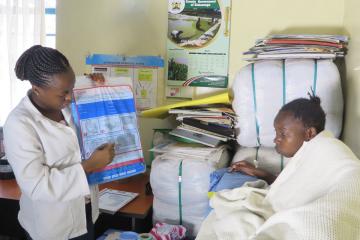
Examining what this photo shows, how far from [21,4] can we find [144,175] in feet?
5.02

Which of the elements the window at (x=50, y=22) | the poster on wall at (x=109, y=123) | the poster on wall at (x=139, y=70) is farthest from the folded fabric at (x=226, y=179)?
the window at (x=50, y=22)

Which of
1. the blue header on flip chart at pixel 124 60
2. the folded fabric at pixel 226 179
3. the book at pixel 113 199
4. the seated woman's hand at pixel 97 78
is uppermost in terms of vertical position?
the blue header on flip chart at pixel 124 60

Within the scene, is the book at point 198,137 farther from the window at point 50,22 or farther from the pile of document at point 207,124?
the window at point 50,22

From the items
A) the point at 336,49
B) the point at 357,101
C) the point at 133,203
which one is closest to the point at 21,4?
the point at 133,203

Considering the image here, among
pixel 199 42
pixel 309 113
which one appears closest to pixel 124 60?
pixel 199 42

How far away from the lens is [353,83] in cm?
149

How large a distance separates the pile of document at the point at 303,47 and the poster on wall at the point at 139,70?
721 millimetres

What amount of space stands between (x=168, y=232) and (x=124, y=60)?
3.70 feet

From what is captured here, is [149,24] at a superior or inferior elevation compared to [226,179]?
superior

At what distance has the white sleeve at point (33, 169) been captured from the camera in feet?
3.72

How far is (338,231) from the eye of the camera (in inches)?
26.5

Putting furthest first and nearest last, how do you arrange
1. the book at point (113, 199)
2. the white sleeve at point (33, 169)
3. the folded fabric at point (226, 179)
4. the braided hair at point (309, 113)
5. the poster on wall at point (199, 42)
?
the poster on wall at point (199, 42) → the book at point (113, 199) → the folded fabric at point (226, 179) → the braided hair at point (309, 113) → the white sleeve at point (33, 169)

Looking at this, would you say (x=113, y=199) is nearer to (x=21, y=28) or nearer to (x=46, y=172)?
(x=46, y=172)

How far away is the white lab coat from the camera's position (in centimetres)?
114
